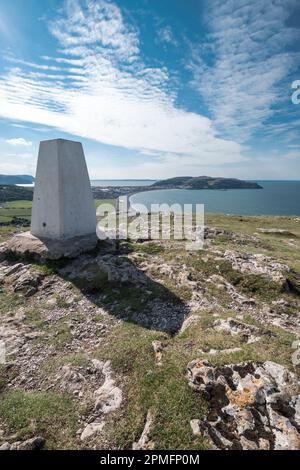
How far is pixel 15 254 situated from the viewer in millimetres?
20672

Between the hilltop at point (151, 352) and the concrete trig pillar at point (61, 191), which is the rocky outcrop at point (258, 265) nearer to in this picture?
the hilltop at point (151, 352)

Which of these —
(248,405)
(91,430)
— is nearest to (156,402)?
(91,430)

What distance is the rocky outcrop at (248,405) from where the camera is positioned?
673cm

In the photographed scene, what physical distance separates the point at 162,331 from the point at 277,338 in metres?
4.67

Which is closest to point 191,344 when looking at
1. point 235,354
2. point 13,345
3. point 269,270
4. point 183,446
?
point 235,354

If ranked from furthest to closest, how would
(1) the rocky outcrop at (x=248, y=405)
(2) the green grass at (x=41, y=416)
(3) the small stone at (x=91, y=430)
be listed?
(2) the green grass at (x=41, y=416) → (3) the small stone at (x=91, y=430) → (1) the rocky outcrop at (x=248, y=405)

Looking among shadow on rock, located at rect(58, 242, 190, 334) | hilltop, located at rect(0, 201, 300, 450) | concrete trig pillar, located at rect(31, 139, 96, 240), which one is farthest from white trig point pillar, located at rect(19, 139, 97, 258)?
hilltop, located at rect(0, 201, 300, 450)

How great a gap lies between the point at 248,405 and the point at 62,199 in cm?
1652

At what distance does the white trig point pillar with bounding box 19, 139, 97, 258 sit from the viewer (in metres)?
19.3

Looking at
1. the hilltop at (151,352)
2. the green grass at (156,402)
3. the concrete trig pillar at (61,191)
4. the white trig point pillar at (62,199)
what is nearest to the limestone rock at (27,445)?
the hilltop at (151,352)

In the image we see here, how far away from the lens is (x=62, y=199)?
763 inches

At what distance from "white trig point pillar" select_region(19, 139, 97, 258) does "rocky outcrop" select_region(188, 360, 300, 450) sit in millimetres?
14001

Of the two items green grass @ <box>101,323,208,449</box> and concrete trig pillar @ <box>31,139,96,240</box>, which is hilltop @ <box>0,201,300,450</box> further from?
concrete trig pillar @ <box>31,139,96,240</box>

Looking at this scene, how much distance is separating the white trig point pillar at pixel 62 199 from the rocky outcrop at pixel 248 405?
551 inches
